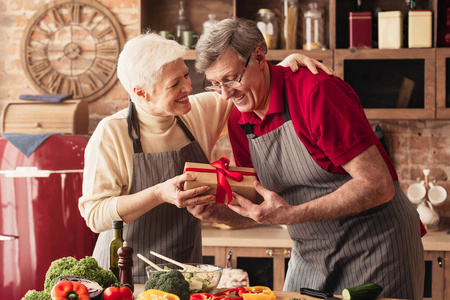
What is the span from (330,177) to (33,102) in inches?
99.6

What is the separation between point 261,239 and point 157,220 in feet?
4.96

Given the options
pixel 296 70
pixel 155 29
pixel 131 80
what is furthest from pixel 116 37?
pixel 296 70

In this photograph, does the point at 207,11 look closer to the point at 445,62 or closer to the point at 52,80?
the point at 52,80

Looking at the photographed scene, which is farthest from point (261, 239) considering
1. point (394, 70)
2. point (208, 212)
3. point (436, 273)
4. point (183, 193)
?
point (183, 193)

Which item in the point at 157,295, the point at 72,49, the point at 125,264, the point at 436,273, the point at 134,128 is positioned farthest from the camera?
the point at 72,49

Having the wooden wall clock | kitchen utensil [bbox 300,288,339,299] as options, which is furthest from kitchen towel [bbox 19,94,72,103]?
kitchen utensil [bbox 300,288,339,299]

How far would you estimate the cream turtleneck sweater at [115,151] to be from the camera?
196 centimetres

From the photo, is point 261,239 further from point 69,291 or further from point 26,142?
point 69,291

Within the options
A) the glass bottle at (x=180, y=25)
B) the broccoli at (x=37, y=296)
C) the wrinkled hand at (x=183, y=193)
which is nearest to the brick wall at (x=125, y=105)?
the glass bottle at (x=180, y=25)

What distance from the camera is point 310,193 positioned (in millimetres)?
1935

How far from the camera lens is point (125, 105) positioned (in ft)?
13.7

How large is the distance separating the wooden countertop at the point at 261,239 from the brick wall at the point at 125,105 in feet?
1.77

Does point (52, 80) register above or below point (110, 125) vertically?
above

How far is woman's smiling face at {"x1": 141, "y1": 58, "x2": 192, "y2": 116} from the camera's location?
2008 millimetres
